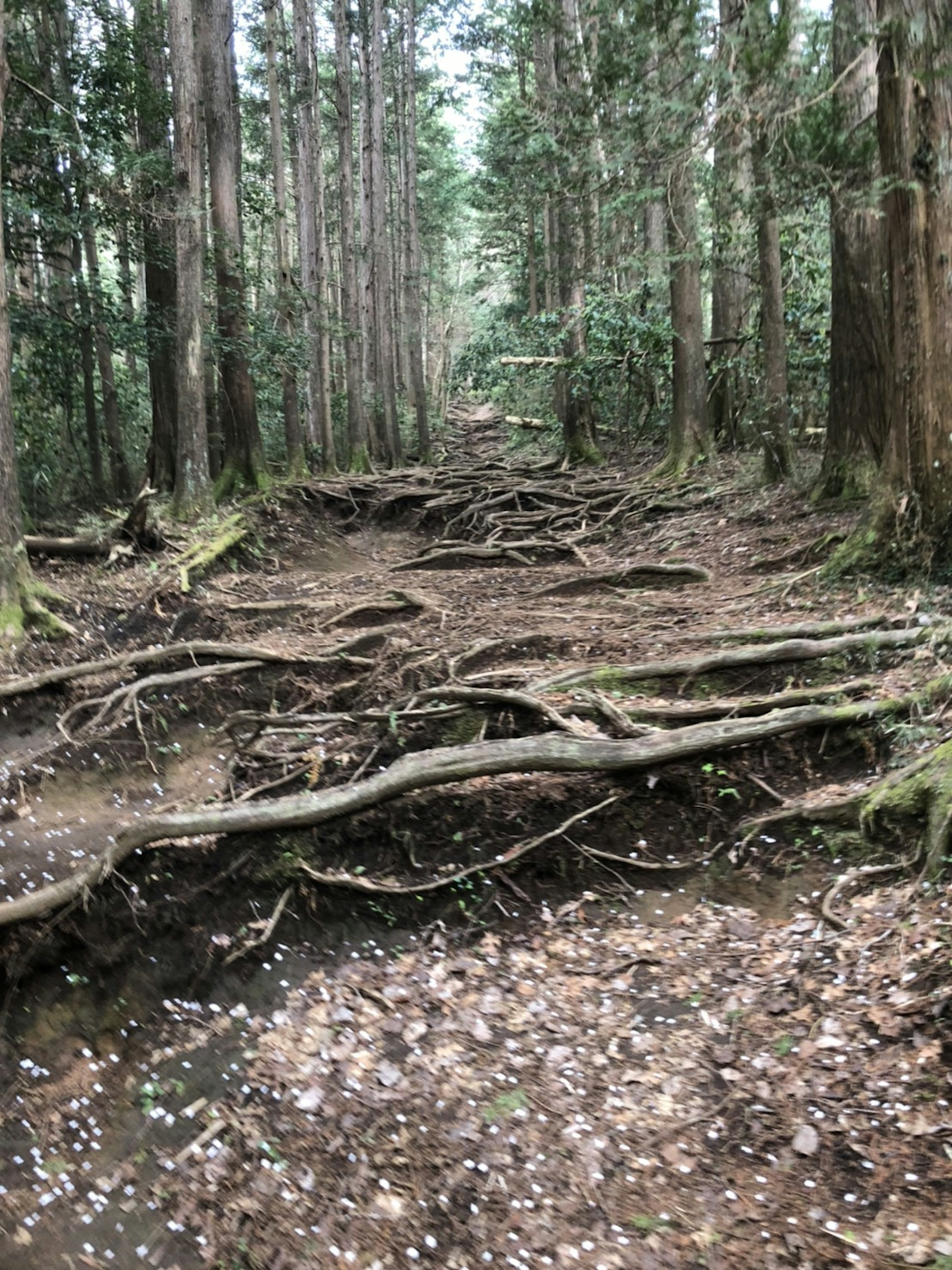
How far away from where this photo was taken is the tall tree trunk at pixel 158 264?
41.6 feet

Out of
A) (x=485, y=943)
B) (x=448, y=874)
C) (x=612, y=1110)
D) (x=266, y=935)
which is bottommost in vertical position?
(x=612, y=1110)

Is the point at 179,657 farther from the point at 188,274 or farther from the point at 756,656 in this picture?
the point at 188,274

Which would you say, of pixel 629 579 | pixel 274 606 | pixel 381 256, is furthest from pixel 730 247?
→ pixel 381 256

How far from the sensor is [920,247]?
21.4 ft

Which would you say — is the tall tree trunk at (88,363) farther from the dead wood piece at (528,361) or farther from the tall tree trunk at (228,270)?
the dead wood piece at (528,361)

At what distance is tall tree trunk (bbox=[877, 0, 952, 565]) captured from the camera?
20.6 ft

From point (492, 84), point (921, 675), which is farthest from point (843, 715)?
point (492, 84)

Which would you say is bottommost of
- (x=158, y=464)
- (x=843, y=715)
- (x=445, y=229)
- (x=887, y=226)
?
(x=843, y=715)

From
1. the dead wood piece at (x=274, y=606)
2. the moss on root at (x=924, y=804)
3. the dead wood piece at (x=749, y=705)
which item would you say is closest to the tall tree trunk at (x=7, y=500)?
the dead wood piece at (x=274, y=606)

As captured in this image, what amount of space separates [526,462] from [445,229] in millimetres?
23834

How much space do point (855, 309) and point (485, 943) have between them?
766 cm

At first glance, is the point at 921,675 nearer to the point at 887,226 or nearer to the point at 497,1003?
the point at 497,1003

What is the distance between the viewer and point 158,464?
1326 centimetres

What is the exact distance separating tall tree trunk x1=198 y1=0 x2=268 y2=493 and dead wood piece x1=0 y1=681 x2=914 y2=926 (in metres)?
10.0
